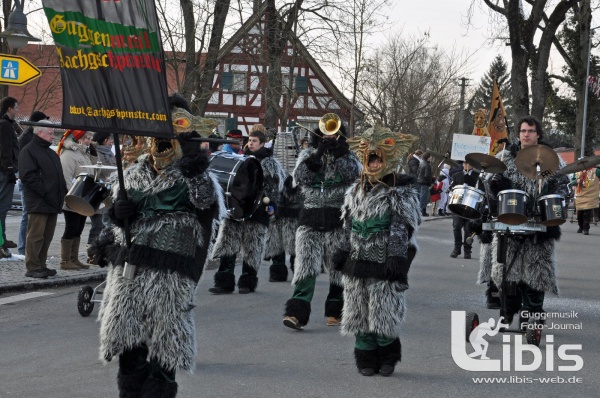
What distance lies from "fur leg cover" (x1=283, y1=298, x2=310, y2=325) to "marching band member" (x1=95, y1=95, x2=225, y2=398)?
137 inches

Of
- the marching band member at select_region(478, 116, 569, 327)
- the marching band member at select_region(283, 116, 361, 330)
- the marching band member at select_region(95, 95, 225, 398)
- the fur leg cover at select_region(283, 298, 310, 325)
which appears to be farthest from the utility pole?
the marching band member at select_region(95, 95, 225, 398)

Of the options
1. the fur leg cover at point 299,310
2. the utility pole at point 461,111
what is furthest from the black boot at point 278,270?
the utility pole at point 461,111

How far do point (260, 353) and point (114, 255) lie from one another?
2.60 metres

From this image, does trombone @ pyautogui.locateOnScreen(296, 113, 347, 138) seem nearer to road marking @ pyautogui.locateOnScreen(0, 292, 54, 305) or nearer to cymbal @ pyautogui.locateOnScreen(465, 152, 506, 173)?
cymbal @ pyautogui.locateOnScreen(465, 152, 506, 173)

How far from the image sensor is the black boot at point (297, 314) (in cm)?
933

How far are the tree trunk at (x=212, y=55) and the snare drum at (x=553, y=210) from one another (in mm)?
11517

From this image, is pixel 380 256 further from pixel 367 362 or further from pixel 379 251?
pixel 367 362

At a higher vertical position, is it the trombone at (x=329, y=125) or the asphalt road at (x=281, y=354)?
the trombone at (x=329, y=125)

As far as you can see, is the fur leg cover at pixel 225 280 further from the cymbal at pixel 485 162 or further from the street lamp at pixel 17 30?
the street lamp at pixel 17 30

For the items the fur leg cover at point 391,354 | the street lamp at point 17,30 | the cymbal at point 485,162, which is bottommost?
the fur leg cover at point 391,354

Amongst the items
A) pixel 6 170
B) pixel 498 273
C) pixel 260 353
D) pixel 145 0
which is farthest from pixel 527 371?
pixel 6 170

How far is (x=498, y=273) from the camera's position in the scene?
919 centimetres

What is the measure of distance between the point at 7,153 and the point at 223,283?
395cm

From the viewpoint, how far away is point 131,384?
5719 mm
